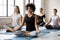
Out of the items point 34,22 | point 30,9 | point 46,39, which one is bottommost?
point 46,39

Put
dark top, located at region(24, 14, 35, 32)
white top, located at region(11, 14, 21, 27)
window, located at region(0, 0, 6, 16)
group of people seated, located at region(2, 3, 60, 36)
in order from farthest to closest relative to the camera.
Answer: window, located at region(0, 0, 6, 16), white top, located at region(11, 14, 21, 27), dark top, located at region(24, 14, 35, 32), group of people seated, located at region(2, 3, 60, 36)

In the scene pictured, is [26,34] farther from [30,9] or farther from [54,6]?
[54,6]

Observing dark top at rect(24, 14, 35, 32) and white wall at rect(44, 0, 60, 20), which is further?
white wall at rect(44, 0, 60, 20)

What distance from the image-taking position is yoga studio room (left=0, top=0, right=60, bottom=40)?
4633 mm

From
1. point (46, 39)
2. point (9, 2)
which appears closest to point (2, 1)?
point (9, 2)

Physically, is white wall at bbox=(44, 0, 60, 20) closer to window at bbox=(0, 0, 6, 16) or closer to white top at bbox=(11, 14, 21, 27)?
window at bbox=(0, 0, 6, 16)

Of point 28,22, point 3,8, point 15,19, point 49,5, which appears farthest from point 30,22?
point 49,5

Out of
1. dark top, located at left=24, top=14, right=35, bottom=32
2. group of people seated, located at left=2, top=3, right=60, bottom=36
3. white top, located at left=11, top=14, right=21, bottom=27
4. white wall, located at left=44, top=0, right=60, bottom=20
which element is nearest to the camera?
group of people seated, located at left=2, top=3, right=60, bottom=36

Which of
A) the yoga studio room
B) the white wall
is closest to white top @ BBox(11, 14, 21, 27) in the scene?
the yoga studio room

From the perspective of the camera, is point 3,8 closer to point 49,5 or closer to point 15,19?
point 15,19

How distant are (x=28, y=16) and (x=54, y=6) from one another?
19.7ft

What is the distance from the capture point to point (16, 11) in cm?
590

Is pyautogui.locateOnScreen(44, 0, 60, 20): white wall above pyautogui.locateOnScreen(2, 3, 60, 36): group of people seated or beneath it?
above

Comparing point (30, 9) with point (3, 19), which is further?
point (3, 19)
